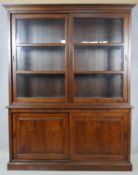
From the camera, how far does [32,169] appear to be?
319 cm

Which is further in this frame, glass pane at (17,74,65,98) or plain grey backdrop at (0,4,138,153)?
plain grey backdrop at (0,4,138,153)

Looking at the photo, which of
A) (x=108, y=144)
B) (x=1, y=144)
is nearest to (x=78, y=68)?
(x=108, y=144)

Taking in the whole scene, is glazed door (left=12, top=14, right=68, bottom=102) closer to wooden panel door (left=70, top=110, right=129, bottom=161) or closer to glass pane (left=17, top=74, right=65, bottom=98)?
glass pane (left=17, top=74, right=65, bottom=98)

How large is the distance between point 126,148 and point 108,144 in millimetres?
239

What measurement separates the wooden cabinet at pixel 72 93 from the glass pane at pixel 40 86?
0.01 m

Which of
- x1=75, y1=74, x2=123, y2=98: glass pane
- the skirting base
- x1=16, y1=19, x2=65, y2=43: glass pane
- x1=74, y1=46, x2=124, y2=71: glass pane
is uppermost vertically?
x1=16, y1=19, x2=65, y2=43: glass pane

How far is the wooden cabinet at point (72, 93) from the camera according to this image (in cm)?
313

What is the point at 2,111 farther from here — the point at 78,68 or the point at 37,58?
the point at 78,68

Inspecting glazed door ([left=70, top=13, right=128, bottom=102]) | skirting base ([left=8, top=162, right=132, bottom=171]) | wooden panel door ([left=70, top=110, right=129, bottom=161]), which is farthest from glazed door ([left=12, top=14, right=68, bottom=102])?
skirting base ([left=8, top=162, right=132, bottom=171])

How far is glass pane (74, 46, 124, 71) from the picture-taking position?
3.21 m

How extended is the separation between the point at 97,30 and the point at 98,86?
0.75 meters

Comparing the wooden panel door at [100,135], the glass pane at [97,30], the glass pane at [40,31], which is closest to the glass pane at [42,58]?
the glass pane at [40,31]

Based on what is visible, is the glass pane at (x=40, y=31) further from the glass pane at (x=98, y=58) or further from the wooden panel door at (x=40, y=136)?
the wooden panel door at (x=40, y=136)

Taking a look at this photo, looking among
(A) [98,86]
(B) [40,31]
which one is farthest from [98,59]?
(B) [40,31]
